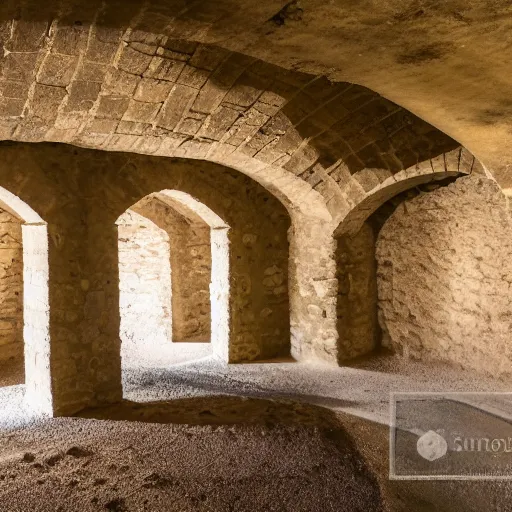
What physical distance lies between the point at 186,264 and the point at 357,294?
2.42m

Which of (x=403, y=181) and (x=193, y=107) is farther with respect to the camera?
(x=403, y=181)

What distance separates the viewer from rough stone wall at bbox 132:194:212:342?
6.64 meters

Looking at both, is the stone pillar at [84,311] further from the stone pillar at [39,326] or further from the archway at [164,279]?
the archway at [164,279]

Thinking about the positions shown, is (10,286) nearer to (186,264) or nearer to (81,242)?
(186,264)

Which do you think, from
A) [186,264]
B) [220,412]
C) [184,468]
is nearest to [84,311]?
[220,412]

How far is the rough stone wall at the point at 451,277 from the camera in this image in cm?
479

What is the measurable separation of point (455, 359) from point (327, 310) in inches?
55.0

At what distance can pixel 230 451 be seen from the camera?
343cm

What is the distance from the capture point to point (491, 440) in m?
3.56

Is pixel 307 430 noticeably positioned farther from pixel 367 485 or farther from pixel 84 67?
pixel 84 67

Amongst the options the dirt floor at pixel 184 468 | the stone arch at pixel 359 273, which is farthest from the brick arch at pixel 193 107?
the dirt floor at pixel 184 468

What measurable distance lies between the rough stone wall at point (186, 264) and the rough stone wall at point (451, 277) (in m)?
2.44
